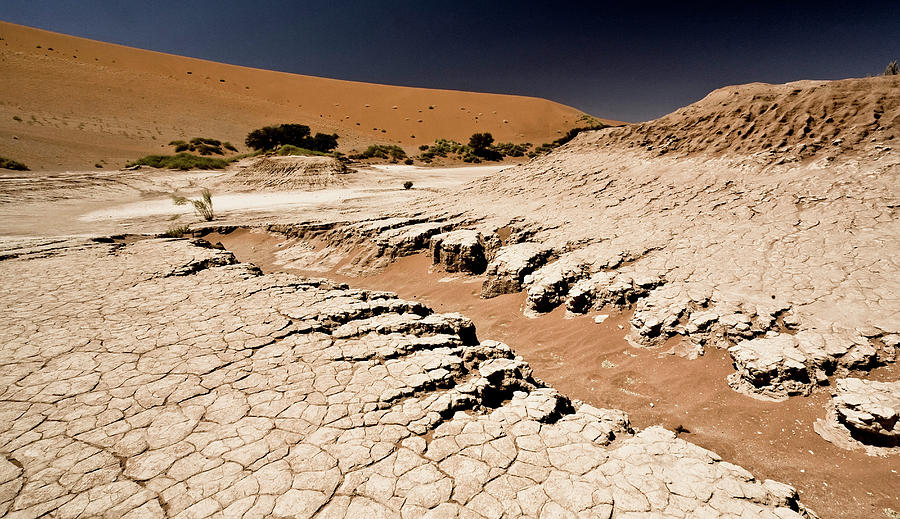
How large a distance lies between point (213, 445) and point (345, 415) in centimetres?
87

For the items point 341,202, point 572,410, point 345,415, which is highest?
point 341,202

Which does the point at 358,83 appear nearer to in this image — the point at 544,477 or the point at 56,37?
the point at 56,37

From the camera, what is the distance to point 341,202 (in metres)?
13.9

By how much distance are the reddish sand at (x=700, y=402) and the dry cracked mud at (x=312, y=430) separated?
29.0 inches

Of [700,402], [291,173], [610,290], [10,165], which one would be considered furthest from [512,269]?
[10,165]

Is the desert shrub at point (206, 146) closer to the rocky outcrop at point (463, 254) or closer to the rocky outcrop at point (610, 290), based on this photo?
the rocky outcrop at point (463, 254)

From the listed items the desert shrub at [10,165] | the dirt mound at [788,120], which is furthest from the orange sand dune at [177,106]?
the dirt mound at [788,120]

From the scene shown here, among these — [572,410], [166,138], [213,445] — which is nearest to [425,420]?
[572,410]

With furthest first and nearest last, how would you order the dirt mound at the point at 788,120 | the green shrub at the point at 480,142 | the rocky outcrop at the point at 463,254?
the green shrub at the point at 480,142, the rocky outcrop at the point at 463,254, the dirt mound at the point at 788,120

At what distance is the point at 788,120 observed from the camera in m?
6.33

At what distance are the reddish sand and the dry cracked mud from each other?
74cm

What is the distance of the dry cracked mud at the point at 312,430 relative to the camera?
193 centimetres

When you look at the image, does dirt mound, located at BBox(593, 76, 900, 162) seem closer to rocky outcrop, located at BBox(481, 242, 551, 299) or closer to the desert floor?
rocky outcrop, located at BBox(481, 242, 551, 299)

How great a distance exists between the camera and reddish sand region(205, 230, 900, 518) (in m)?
2.36
